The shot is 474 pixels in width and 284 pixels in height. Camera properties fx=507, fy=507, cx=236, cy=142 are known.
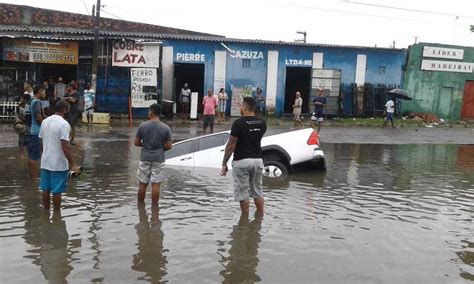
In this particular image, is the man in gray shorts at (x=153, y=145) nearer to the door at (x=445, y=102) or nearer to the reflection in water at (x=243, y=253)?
the reflection in water at (x=243, y=253)

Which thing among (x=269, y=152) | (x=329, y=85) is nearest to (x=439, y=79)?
(x=329, y=85)

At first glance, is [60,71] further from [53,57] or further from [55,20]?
[55,20]

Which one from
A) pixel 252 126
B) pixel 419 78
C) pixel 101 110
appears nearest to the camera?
pixel 252 126

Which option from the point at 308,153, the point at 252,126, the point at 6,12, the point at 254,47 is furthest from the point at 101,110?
the point at 252,126

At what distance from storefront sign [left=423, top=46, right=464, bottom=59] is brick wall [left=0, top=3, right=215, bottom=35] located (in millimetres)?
16983

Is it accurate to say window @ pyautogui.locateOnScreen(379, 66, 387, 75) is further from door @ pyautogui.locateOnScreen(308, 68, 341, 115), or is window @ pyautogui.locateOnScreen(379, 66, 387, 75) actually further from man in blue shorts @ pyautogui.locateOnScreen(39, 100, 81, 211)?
man in blue shorts @ pyautogui.locateOnScreen(39, 100, 81, 211)

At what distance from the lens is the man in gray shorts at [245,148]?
21.3 feet

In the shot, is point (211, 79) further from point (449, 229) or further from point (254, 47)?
point (449, 229)

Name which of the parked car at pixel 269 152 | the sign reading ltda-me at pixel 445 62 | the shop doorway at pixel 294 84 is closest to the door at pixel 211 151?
the parked car at pixel 269 152

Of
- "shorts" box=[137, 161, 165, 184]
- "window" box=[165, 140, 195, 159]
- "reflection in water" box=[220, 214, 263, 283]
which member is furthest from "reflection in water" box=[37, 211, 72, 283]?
"window" box=[165, 140, 195, 159]

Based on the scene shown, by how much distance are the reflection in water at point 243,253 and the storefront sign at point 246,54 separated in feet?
62.6

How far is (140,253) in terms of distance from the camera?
17.5 ft

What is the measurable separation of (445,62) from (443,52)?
568 millimetres

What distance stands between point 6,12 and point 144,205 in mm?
27033
